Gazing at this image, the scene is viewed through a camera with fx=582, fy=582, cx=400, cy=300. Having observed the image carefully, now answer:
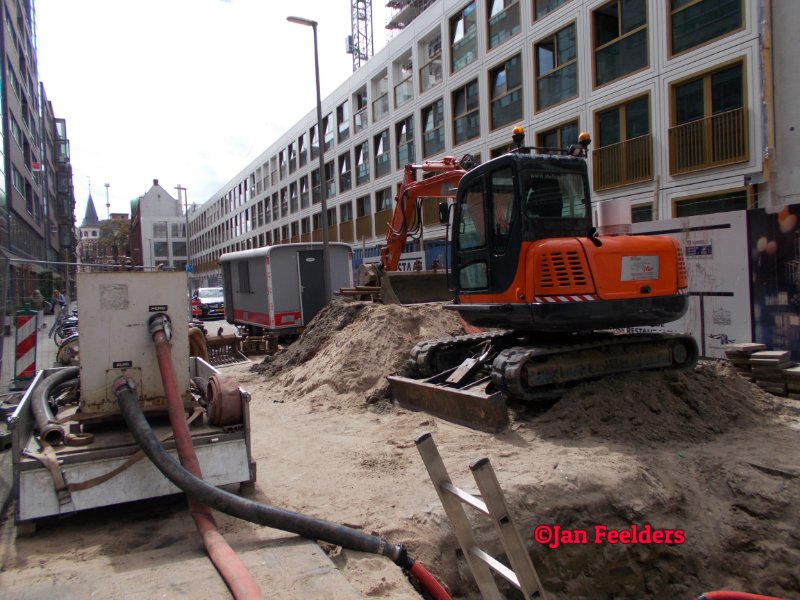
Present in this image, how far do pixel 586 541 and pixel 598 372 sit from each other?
8.30 feet

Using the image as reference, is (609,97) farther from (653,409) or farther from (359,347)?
(653,409)

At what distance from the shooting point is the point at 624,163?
645 inches

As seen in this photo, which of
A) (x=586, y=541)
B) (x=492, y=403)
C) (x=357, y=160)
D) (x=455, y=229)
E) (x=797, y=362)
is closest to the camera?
(x=586, y=541)

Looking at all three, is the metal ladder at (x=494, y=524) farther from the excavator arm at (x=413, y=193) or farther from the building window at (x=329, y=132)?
the building window at (x=329, y=132)

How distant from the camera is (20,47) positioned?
112 feet

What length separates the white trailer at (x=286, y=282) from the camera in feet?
A: 50.7

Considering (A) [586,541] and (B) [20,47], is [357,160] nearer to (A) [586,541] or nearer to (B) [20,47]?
(B) [20,47]

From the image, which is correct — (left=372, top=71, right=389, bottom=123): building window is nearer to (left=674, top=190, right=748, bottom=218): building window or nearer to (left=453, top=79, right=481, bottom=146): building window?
(left=453, top=79, right=481, bottom=146): building window

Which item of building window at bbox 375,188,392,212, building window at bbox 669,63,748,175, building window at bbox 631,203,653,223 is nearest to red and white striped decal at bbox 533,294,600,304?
building window at bbox 669,63,748,175

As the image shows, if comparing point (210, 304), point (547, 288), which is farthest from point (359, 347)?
point (210, 304)

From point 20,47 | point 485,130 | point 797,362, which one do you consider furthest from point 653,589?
point 20,47

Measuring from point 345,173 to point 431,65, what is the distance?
10896 mm

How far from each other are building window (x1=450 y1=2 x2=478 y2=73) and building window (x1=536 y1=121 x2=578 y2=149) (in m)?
5.38

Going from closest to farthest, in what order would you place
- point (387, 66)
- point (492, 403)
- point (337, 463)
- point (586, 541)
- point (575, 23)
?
point (586, 541), point (337, 463), point (492, 403), point (575, 23), point (387, 66)
